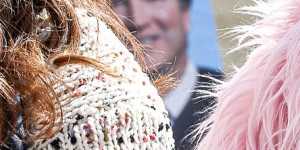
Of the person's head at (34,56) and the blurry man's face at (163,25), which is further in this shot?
the blurry man's face at (163,25)

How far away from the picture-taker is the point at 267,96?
0.72 metres

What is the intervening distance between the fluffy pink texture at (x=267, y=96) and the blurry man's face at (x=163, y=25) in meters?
1.46

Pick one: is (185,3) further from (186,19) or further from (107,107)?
(107,107)

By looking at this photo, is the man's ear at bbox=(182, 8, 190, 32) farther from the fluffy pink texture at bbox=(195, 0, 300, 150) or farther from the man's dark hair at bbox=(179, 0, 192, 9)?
the fluffy pink texture at bbox=(195, 0, 300, 150)

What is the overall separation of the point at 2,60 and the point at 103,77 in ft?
0.35

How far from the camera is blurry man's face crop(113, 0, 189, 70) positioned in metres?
2.27

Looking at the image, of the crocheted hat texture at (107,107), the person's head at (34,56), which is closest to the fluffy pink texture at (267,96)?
the crocheted hat texture at (107,107)

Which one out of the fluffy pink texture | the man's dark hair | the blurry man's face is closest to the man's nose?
the blurry man's face

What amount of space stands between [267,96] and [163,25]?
5.33 feet

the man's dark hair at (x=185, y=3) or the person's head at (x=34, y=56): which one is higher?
the man's dark hair at (x=185, y=3)

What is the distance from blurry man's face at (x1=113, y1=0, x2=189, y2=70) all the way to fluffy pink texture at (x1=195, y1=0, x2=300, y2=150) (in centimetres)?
146

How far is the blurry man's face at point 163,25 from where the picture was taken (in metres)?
2.27

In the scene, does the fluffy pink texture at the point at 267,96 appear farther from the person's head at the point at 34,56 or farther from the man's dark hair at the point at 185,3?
the man's dark hair at the point at 185,3

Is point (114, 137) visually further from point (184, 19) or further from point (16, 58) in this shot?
point (184, 19)
